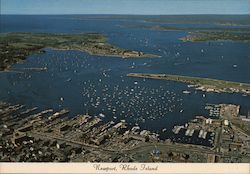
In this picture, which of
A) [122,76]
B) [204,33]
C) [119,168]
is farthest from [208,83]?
[119,168]

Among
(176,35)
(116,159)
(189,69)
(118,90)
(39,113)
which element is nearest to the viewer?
(116,159)

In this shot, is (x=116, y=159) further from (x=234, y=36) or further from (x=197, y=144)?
(x=234, y=36)

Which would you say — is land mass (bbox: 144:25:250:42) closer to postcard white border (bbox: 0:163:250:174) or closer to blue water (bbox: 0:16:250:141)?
blue water (bbox: 0:16:250:141)

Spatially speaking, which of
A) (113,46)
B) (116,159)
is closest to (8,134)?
(116,159)

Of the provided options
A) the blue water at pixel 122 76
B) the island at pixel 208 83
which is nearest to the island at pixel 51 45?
the blue water at pixel 122 76

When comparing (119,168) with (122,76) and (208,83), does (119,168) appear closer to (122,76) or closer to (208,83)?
(122,76)

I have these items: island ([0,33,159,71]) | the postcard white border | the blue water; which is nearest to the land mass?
the blue water

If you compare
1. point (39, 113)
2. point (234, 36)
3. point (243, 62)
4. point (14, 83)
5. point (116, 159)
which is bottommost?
point (116, 159)
